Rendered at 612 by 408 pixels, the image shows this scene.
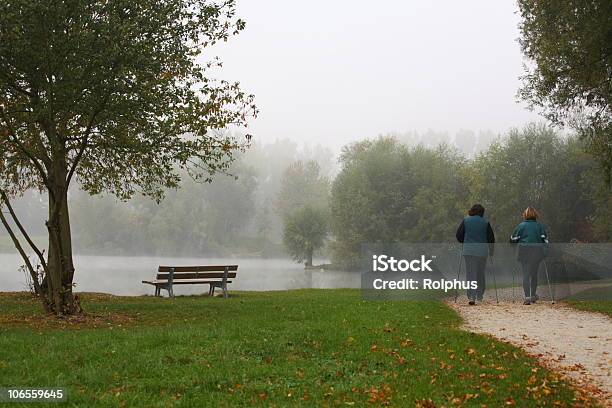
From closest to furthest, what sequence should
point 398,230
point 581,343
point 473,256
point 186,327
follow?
point 581,343 < point 186,327 < point 473,256 < point 398,230

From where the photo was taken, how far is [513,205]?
158 feet

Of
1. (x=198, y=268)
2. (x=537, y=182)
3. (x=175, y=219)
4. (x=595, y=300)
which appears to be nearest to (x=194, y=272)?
(x=198, y=268)

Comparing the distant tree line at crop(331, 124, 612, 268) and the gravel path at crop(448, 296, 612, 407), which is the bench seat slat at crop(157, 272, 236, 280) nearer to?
the gravel path at crop(448, 296, 612, 407)

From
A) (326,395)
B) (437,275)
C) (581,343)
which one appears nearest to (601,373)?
(581,343)

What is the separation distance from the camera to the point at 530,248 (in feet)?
54.1

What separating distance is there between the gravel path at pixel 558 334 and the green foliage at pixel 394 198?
4096cm

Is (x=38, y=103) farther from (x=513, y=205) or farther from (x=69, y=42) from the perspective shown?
(x=513, y=205)

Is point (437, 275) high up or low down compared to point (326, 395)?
up

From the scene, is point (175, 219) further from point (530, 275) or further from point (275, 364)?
point (275, 364)

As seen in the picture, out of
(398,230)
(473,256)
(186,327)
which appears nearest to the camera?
(186,327)

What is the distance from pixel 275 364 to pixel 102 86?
7591mm

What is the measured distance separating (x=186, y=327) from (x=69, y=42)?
20.5 ft

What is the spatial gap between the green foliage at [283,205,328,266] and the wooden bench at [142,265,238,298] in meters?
46.2

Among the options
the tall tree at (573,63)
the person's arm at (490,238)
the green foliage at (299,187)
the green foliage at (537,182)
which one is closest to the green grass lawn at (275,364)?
the person's arm at (490,238)
